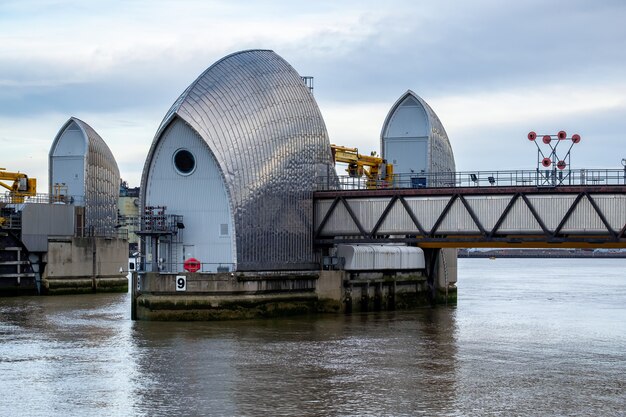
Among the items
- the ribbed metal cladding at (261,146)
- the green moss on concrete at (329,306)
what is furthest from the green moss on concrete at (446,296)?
the ribbed metal cladding at (261,146)

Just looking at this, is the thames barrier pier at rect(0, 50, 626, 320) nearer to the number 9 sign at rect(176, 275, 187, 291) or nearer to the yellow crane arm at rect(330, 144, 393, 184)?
the number 9 sign at rect(176, 275, 187, 291)

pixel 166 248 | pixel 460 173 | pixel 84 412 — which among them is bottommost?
pixel 84 412

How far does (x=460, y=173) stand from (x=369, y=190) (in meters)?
6.20

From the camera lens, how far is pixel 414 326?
6775 cm

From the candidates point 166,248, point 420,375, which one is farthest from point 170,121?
point 420,375

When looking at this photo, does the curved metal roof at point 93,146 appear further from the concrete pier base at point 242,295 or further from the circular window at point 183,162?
the concrete pier base at point 242,295

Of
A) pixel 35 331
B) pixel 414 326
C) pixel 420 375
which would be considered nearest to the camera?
pixel 420 375

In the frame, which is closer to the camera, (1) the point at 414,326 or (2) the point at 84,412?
(2) the point at 84,412

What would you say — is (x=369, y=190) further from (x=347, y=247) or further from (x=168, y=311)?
(x=168, y=311)

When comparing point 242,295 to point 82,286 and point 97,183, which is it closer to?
point 82,286

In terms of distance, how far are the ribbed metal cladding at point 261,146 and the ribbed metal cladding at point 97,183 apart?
1494 inches

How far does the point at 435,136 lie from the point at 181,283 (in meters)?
39.1

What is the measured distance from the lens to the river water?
38.8 meters

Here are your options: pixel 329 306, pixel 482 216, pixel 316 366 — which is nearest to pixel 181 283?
pixel 329 306
